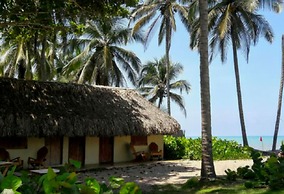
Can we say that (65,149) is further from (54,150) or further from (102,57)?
(102,57)

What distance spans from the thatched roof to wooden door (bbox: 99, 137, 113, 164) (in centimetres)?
138

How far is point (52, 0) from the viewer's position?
1073 cm

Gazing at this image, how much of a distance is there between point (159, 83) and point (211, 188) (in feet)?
81.9

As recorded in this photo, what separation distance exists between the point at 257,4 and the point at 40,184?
67.8ft

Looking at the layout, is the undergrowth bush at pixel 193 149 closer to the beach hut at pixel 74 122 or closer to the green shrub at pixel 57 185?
the beach hut at pixel 74 122

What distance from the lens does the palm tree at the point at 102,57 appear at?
24172mm

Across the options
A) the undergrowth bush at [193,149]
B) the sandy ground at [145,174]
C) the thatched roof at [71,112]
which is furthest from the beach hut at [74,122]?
the sandy ground at [145,174]

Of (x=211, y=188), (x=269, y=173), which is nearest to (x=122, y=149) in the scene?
(x=211, y=188)

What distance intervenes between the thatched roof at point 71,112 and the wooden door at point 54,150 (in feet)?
4.31

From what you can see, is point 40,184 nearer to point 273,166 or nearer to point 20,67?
point 273,166

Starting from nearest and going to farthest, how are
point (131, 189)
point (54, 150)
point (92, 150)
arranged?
point (131, 189) → point (54, 150) → point (92, 150)

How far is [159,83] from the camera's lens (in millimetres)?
33531

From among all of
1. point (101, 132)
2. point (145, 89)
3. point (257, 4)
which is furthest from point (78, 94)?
point (145, 89)

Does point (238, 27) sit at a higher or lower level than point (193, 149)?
higher
